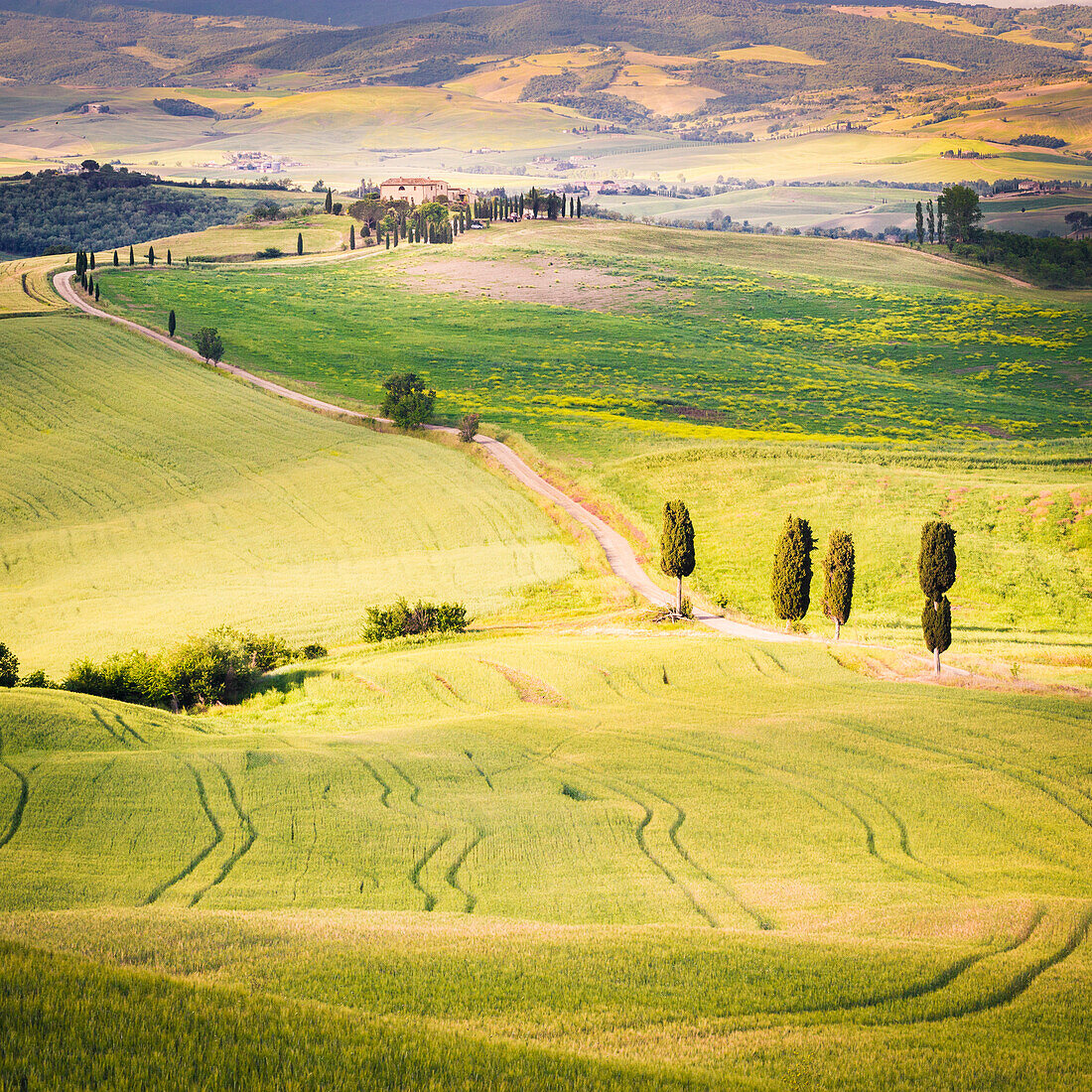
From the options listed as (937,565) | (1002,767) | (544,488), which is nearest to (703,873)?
(1002,767)

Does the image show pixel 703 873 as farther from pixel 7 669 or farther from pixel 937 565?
pixel 7 669

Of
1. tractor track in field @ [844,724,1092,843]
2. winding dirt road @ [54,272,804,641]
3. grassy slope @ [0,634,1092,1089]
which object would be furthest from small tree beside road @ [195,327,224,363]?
tractor track in field @ [844,724,1092,843]

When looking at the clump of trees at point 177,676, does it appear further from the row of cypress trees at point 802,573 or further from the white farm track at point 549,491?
the row of cypress trees at point 802,573

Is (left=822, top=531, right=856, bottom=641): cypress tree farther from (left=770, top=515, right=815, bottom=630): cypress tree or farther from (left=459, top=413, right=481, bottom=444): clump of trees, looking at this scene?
(left=459, top=413, right=481, bottom=444): clump of trees

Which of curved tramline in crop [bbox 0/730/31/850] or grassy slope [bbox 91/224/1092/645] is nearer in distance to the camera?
curved tramline in crop [bbox 0/730/31/850]

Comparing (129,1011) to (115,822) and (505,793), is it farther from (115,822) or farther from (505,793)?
(505,793)

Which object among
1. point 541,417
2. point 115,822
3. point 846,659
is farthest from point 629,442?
point 115,822
